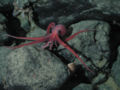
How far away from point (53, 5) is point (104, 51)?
178cm

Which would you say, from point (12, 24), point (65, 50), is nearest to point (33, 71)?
point (65, 50)

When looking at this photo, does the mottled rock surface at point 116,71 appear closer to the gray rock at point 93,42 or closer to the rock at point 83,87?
the gray rock at point 93,42

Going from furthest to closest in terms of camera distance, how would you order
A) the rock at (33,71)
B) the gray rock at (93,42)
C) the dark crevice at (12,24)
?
the dark crevice at (12,24) → the gray rock at (93,42) → the rock at (33,71)

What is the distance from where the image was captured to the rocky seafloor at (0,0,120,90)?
7.84 feet

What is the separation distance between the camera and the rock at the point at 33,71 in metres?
2.31

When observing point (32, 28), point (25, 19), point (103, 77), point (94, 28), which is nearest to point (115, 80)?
point (103, 77)

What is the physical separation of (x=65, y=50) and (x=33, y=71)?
3.42 ft

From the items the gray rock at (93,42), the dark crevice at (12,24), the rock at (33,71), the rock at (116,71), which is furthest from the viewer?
the dark crevice at (12,24)

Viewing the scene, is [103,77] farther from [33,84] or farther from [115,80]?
[33,84]

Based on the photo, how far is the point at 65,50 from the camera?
304 centimetres

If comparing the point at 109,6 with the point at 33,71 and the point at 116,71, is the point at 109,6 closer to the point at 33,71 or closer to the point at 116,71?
the point at 116,71

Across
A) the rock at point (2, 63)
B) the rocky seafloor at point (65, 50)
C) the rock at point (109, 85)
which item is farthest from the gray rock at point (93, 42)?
the rock at point (2, 63)

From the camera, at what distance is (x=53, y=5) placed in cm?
306

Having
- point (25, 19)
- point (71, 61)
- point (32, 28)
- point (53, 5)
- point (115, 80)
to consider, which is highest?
point (53, 5)
